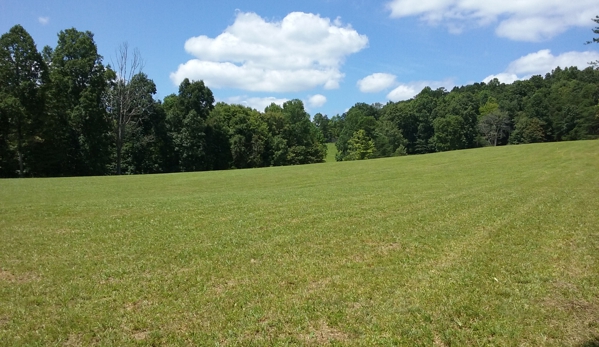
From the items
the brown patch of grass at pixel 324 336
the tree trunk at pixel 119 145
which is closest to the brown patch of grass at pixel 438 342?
the brown patch of grass at pixel 324 336

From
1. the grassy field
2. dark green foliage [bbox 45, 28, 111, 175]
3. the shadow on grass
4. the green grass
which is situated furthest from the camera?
the green grass

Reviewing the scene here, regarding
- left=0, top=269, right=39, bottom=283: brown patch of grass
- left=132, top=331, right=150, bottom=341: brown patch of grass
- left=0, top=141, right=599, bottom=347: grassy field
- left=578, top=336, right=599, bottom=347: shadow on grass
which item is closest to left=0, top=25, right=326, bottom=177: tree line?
left=0, top=141, right=599, bottom=347: grassy field

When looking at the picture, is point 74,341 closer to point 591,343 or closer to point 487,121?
point 591,343

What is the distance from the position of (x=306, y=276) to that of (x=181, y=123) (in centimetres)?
5745

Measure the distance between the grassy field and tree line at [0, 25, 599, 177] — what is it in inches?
1389

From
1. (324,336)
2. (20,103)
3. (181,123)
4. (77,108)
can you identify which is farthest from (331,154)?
(324,336)

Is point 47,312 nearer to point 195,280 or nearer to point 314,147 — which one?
point 195,280

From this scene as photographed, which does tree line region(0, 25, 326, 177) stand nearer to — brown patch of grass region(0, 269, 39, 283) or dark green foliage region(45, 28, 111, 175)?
dark green foliage region(45, 28, 111, 175)

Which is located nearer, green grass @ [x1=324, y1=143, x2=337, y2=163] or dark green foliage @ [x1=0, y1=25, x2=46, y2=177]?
dark green foliage @ [x1=0, y1=25, x2=46, y2=177]

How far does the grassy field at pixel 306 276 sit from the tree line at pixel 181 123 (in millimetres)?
35275

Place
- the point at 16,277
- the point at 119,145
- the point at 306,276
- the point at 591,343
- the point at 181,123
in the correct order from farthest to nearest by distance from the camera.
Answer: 1. the point at 181,123
2. the point at 119,145
3. the point at 16,277
4. the point at 306,276
5. the point at 591,343

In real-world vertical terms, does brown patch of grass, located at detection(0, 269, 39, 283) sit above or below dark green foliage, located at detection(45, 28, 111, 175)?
below

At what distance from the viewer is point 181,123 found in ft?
197

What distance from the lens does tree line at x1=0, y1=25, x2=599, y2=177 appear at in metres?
41.2
